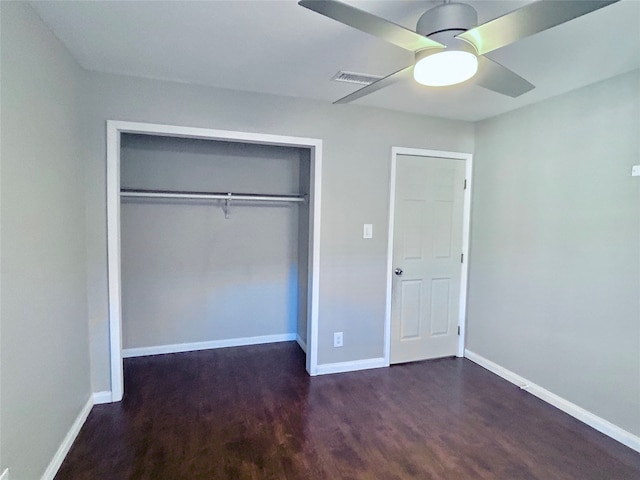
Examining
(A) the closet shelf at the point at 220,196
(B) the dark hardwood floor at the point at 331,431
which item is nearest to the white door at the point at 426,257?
(B) the dark hardwood floor at the point at 331,431

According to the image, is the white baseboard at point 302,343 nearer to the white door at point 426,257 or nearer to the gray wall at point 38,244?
the white door at point 426,257

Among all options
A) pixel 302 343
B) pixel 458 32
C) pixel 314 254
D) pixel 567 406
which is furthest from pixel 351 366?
pixel 458 32

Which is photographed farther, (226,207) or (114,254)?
(226,207)

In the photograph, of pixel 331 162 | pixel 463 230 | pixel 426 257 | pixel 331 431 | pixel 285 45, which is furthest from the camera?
pixel 463 230

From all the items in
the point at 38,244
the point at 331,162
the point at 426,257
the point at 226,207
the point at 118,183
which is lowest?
the point at 426,257

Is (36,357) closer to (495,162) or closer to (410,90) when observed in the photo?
(410,90)

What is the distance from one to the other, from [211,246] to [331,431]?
6.99ft

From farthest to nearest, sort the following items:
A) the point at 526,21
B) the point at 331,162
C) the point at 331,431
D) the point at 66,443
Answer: the point at 331,162 < the point at 331,431 < the point at 66,443 < the point at 526,21

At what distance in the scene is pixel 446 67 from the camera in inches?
59.4

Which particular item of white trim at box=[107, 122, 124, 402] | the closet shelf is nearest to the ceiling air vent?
the closet shelf

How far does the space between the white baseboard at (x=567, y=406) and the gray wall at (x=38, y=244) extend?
3.33 m

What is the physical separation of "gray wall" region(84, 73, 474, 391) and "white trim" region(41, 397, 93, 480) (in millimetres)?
208

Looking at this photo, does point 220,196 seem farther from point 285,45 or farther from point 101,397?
point 101,397

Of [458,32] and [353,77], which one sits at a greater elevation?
[353,77]
